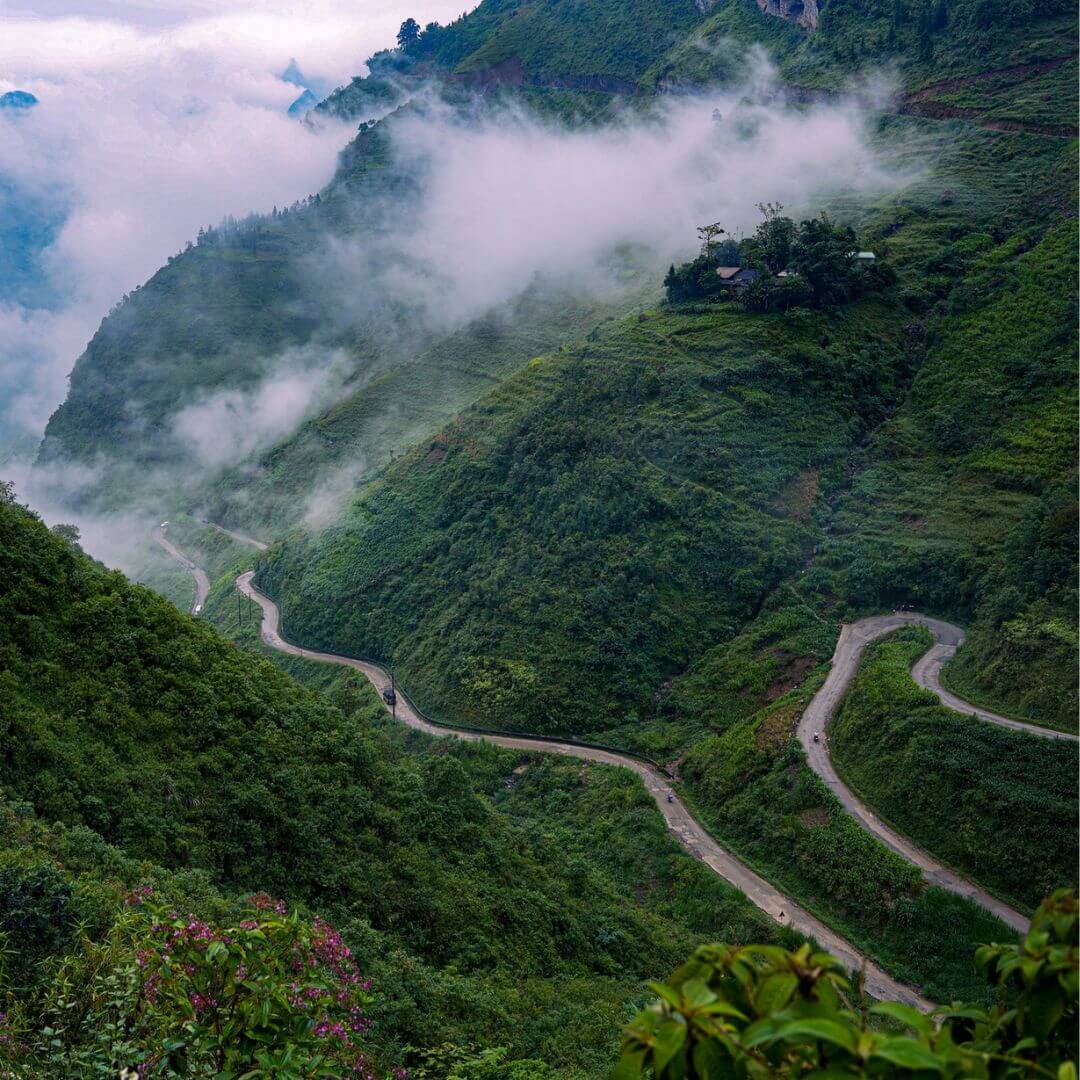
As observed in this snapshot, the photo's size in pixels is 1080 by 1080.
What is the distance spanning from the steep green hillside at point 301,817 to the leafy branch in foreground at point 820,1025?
11.8 m

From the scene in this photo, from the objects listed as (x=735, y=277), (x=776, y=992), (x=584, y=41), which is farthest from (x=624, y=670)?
(x=584, y=41)

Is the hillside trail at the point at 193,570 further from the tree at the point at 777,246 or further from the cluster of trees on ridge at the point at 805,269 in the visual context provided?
the tree at the point at 777,246

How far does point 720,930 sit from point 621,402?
3498 cm

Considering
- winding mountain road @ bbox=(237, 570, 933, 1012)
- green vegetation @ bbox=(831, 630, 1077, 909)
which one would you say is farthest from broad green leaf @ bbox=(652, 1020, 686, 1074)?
green vegetation @ bbox=(831, 630, 1077, 909)

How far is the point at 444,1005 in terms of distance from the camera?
1504cm

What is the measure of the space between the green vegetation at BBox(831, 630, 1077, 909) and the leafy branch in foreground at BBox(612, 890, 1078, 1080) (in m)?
26.1

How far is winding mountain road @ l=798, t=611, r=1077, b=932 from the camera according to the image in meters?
26.1

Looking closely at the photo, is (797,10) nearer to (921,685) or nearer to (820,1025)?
(921,685)

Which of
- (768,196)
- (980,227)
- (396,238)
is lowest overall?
(980,227)

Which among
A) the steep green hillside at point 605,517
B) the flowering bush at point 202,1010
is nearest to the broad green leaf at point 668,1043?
the flowering bush at point 202,1010

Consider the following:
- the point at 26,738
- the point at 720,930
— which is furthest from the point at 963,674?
the point at 26,738

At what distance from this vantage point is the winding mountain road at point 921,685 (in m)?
26.1

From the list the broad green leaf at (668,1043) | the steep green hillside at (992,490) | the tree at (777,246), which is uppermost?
the broad green leaf at (668,1043)

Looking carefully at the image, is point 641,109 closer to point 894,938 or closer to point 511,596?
point 511,596
